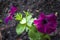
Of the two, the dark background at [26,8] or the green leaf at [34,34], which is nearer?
the green leaf at [34,34]

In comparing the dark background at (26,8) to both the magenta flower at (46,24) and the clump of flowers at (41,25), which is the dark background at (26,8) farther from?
the magenta flower at (46,24)

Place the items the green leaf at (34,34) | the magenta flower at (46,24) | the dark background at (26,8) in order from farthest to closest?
1. the dark background at (26,8)
2. the green leaf at (34,34)
3. the magenta flower at (46,24)

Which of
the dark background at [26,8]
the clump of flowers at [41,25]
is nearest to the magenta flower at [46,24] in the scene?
the clump of flowers at [41,25]

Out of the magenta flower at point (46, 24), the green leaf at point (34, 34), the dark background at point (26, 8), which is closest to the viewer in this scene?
the magenta flower at point (46, 24)

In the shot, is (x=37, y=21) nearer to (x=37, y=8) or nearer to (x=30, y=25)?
(x=30, y=25)

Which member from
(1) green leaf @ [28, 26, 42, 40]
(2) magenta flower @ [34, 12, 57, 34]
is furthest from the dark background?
(2) magenta flower @ [34, 12, 57, 34]

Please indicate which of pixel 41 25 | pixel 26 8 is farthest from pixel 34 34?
pixel 26 8

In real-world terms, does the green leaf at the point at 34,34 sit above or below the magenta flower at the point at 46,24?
below

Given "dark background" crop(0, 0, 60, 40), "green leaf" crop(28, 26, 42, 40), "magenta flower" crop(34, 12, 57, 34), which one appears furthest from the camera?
"dark background" crop(0, 0, 60, 40)

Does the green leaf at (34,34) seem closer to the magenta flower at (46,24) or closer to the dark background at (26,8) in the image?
the magenta flower at (46,24)

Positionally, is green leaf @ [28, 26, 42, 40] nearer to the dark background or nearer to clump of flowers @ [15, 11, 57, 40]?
clump of flowers @ [15, 11, 57, 40]

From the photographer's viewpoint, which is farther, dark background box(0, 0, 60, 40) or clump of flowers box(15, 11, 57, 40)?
dark background box(0, 0, 60, 40)

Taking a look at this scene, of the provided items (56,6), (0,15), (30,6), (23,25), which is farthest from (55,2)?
(23,25)
